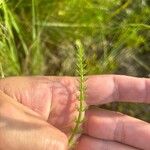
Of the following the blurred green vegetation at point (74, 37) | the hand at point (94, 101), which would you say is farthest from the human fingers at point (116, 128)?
the blurred green vegetation at point (74, 37)

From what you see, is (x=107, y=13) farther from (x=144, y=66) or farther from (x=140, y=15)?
(x=144, y=66)

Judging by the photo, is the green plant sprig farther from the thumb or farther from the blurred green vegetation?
the blurred green vegetation

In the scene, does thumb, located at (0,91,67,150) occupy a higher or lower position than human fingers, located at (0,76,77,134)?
lower

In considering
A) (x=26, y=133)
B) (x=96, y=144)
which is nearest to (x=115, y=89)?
(x=96, y=144)

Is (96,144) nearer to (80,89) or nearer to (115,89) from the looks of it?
(115,89)

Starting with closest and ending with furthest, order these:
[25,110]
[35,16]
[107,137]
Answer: [25,110], [107,137], [35,16]

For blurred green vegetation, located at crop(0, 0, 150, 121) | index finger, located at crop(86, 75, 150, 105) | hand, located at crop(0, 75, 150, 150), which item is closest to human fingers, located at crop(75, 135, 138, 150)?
hand, located at crop(0, 75, 150, 150)

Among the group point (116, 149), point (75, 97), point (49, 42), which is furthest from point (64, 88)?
point (49, 42)
